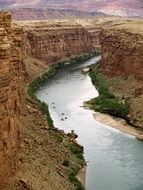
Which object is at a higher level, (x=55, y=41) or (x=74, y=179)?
(x=74, y=179)

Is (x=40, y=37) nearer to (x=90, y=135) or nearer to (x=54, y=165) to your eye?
(x=90, y=135)

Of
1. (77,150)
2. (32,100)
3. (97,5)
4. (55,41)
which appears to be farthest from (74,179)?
(97,5)

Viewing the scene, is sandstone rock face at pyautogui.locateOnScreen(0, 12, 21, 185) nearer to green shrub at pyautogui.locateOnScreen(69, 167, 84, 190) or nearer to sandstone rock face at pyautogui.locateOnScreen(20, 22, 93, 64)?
green shrub at pyautogui.locateOnScreen(69, 167, 84, 190)

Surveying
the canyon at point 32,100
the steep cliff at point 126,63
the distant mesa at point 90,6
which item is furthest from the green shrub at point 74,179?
the distant mesa at point 90,6

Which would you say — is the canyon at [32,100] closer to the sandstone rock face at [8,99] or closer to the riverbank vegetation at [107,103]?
the sandstone rock face at [8,99]

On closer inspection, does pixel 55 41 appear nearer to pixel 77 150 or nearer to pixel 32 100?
pixel 32 100

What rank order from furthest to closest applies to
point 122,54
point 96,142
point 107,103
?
point 122,54 < point 107,103 < point 96,142
